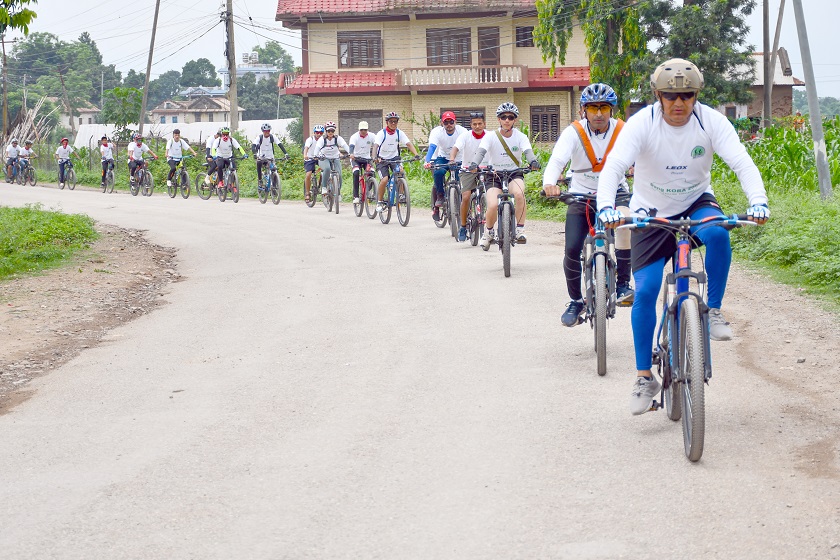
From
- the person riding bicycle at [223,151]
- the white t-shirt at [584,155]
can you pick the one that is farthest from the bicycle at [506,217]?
the person riding bicycle at [223,151]

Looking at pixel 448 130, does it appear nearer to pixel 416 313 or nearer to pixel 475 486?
pixel 416 313

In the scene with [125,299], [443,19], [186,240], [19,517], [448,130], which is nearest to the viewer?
[19,517]

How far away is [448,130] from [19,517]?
13117 millimetres

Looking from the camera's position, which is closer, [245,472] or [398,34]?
[245,472]

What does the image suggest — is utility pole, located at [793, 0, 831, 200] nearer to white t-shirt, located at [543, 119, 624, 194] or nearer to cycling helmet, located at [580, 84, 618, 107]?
white t-shirt, located at [543, 119, 624, 194]

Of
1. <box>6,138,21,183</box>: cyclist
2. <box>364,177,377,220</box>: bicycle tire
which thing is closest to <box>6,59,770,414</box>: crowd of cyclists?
<box>364,177,377,220</box>: bicycle tire

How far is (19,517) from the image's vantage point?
5160 mm

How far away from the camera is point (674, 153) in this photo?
6086mm

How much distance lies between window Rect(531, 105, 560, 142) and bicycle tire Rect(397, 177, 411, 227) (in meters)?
25.4

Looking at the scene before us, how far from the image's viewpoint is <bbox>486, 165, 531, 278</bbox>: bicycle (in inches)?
507

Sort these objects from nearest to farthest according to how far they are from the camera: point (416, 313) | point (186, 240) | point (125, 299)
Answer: point (416, 313)
point (125, 299)
point (186, 240)

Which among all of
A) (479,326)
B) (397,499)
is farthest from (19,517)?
(479,326)

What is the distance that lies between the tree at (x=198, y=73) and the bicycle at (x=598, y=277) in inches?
5506

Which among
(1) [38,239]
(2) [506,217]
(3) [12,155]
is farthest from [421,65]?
(2) [506,217]
